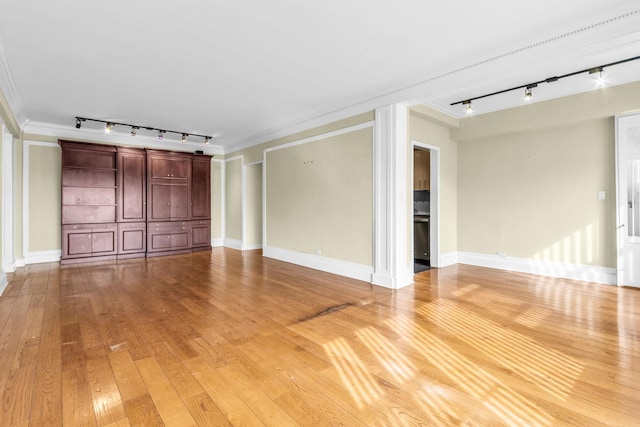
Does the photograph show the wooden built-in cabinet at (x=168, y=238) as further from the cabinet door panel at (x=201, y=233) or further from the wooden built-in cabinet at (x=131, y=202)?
the cabinet door panel at (x=201, y=233)

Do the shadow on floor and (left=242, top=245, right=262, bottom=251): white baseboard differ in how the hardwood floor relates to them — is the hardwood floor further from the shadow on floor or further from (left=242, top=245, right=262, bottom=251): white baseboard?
(left=242, top=245, right=262, bottom=251): white baseboard

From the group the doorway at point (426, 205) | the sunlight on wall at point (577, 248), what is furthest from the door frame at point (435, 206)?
the sunlight on wall at point (577, 248)

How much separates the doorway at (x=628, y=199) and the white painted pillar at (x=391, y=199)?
2955mm

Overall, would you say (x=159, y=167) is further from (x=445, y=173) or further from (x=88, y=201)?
(x=445, y=173)

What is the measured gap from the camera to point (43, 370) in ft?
7.30

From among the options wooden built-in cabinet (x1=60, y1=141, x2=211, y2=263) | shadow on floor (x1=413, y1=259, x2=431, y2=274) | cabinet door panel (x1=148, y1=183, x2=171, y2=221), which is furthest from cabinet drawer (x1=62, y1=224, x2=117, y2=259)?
shadow on floor (x1=413, y1=259, x2=431, y2=274)

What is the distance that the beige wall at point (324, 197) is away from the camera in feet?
16.2

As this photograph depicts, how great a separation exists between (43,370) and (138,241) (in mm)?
5218

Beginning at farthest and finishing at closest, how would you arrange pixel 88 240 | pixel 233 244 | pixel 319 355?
pixel 233 244
pixel 88 240
pixel 319 355

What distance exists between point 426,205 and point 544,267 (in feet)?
7.86

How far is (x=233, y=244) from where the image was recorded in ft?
27.8

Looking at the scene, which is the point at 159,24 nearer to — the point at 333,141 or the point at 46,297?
the point at 333,141

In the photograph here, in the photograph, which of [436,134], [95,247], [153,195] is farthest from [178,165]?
[436,134]

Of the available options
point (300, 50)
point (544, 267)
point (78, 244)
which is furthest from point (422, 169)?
point (78, 244)
